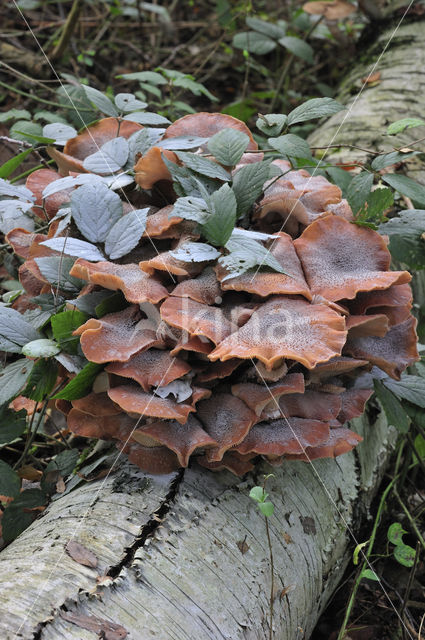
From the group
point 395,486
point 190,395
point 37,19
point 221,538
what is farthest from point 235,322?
point 37,19

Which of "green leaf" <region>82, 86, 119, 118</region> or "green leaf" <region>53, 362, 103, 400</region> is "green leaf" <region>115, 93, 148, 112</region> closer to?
"green leaf" <region>82, 86, 119, 118</region>

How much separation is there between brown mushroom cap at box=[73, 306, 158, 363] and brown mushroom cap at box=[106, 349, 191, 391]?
1.9 inches

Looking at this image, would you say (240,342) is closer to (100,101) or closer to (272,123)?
(272,123)

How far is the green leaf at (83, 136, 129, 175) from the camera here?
6.99 ft

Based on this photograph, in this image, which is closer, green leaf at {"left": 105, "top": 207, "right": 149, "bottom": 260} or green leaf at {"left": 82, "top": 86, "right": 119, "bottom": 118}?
green leaf at {"left": 105, "top": 207, "right": 149, "bottom": 260}

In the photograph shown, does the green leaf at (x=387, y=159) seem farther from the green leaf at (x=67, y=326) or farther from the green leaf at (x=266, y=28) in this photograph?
the green leaf at (x=266, y=28)

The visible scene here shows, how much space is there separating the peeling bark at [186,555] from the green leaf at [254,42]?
3127 mm

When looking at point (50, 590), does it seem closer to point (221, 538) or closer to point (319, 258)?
point (221, 538)

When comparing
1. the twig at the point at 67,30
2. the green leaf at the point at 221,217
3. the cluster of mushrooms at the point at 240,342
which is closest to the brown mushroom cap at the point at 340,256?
the cluster of mushrooms at the point at 240,342

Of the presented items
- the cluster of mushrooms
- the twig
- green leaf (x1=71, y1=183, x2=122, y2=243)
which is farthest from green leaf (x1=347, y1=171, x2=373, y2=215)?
the twig

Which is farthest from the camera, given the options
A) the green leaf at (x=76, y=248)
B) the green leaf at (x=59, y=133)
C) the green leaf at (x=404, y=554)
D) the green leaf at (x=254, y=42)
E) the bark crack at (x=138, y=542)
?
the green leaf at (x=254, y=42)

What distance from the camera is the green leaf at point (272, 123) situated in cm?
215

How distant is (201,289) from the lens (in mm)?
1786

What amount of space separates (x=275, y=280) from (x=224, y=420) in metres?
0.46
